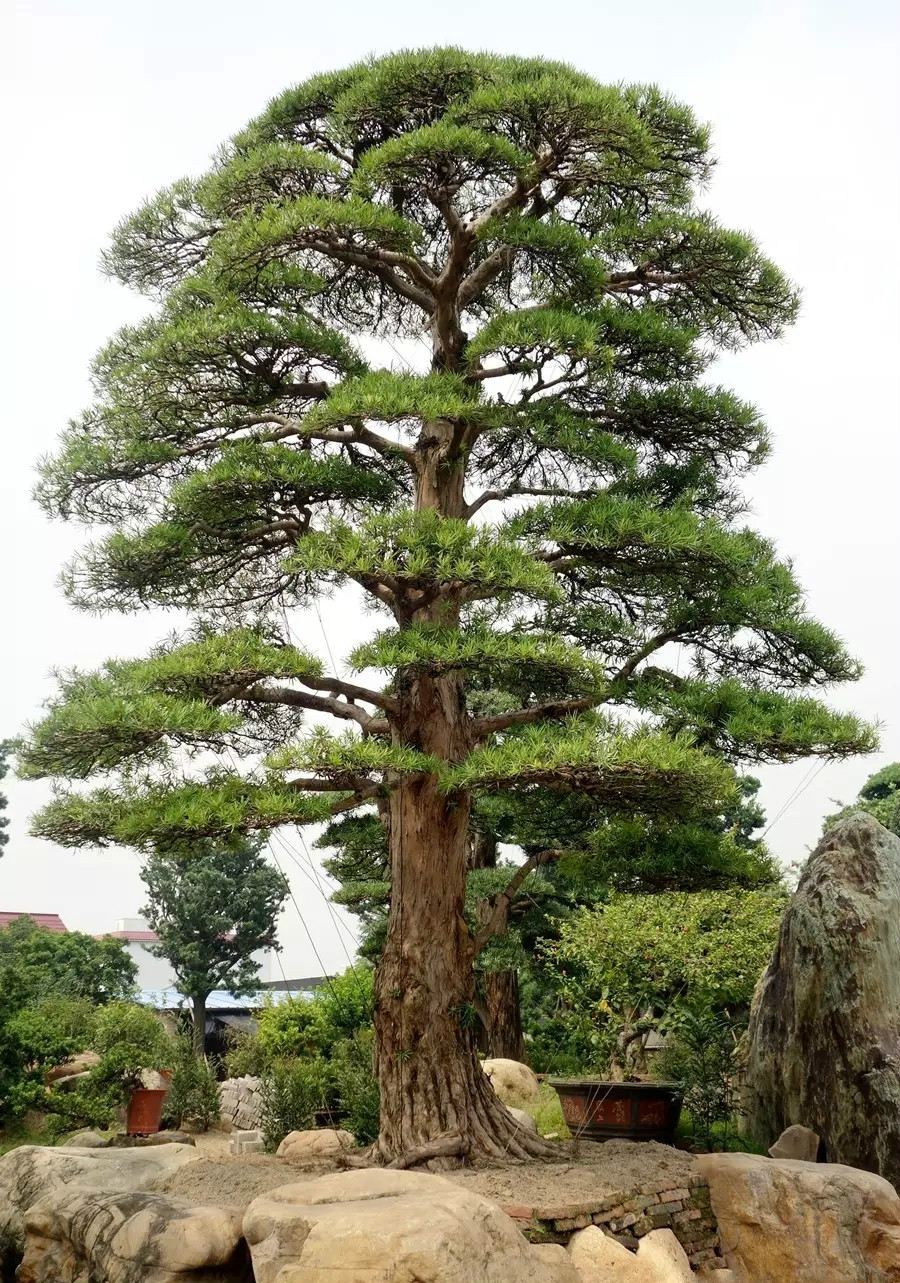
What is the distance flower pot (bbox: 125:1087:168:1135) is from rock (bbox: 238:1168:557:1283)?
5899 millimetres

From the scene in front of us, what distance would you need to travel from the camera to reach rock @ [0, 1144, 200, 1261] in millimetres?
6383

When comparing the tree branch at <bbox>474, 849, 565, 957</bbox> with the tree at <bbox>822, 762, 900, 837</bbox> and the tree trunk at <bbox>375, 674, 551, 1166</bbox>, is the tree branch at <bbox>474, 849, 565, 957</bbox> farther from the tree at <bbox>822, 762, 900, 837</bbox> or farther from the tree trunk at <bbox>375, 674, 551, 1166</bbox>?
the tree at <bbox>822, 762, 900, 837</bbox>

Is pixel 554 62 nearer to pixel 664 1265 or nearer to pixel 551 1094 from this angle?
pixel 664 1265

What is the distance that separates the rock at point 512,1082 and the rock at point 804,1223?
155 inches

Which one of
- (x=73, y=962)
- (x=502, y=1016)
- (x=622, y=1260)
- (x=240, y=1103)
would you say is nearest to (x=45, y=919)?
(x=73, y=962)

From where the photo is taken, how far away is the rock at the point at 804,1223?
5.92 meters

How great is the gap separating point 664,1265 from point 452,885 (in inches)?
84.4

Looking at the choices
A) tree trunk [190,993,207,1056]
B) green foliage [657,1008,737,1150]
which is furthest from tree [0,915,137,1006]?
green foliage [657,1008,737,1150]

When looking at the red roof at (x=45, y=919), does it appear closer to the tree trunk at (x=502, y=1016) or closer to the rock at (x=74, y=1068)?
the rock at (x=74, y=1068)

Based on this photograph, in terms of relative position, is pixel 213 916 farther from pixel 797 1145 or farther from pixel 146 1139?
pixel 797 1145

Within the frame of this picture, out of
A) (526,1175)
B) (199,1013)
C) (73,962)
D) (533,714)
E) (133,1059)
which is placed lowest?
(526,1175)

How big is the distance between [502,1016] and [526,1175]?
6419 mm

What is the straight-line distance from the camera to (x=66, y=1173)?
6559 mm

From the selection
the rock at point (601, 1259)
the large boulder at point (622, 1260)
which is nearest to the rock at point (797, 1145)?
the large boulder at point (622, 1260)
